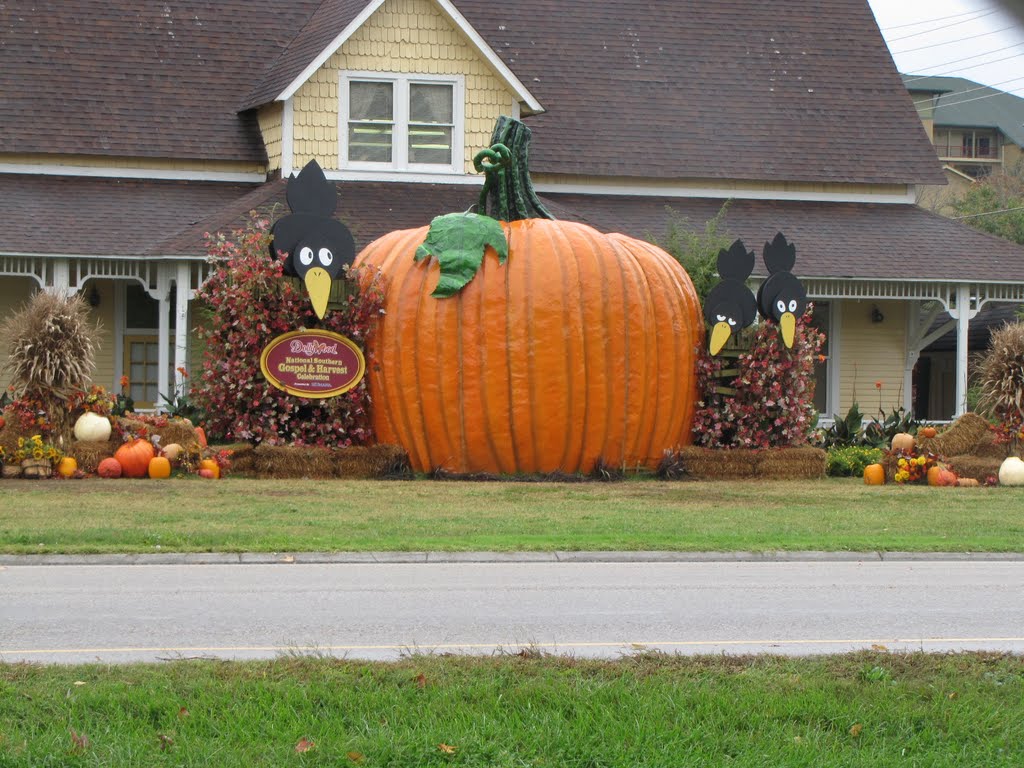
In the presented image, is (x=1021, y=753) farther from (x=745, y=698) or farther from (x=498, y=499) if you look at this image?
(x=498, y=499)

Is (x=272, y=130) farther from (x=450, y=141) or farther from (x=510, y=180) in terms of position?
(x=510, y=180)

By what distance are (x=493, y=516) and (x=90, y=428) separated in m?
5.36

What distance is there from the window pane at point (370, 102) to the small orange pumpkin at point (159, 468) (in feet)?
27.1

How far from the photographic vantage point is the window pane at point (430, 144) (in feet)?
75.4

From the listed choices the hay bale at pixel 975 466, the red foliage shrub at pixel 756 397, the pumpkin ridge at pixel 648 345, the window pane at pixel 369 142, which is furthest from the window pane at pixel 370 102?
the hay bale at pixel 975 466

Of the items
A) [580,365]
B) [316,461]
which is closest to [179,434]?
[316,461]

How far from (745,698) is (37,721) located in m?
2.88

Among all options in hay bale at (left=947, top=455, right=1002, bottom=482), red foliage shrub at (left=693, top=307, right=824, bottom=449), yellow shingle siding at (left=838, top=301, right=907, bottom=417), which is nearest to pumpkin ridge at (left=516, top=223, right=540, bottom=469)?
red foliage shrub at (left=693, top=307, right=824, bottom=449)

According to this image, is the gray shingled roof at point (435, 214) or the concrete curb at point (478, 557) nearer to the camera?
the concrete curb at point (478, 557)

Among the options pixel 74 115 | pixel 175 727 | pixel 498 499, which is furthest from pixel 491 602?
pixel 74 115

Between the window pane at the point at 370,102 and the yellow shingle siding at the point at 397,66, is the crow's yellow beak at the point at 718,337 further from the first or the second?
the window pane at the point at 370,102

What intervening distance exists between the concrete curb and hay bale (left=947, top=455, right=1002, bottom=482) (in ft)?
19.0

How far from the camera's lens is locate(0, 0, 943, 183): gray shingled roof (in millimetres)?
23328

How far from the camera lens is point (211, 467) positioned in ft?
53.5
